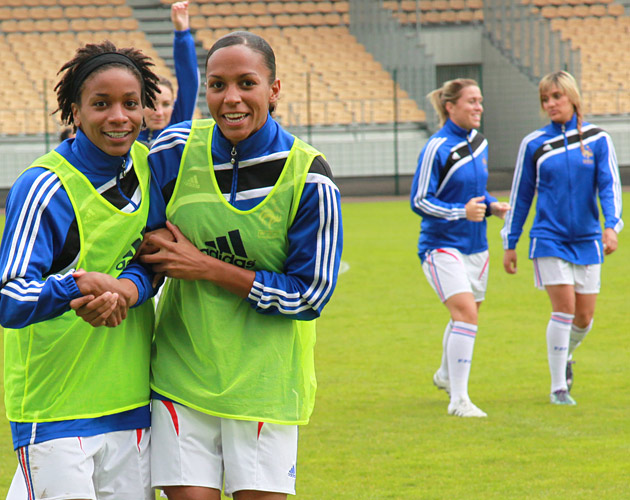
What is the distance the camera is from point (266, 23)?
29.8m

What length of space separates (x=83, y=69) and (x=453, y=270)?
3.92 m

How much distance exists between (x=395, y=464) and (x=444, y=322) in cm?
443

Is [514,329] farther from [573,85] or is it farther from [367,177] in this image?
[367,177]

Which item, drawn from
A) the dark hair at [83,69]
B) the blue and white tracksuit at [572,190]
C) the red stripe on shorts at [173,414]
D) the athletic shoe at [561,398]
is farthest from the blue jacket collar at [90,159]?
the athletic shoe at [561,398]

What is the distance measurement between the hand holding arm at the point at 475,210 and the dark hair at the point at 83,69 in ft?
11.3

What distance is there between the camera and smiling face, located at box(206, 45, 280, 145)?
116 inches

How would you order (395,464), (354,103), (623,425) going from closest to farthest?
(395,464), (623,425), (354,103)

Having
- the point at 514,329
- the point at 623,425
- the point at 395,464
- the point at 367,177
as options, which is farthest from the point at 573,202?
the point at 367,177

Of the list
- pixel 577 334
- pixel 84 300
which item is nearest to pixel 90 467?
pixel 84 300

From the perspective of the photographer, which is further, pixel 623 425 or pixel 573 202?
pixel 573 202

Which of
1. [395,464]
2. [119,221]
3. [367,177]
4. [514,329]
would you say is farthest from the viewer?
[367,177]

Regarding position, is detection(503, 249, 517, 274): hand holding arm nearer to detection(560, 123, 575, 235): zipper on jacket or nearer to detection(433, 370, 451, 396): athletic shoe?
detection(560, 123, 575, 235): zipper on jacket

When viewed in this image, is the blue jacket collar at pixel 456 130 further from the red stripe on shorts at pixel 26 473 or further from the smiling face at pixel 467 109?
the red stripe on shorts at pixel 26 473

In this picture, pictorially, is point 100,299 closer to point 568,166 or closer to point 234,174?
point 234,174
